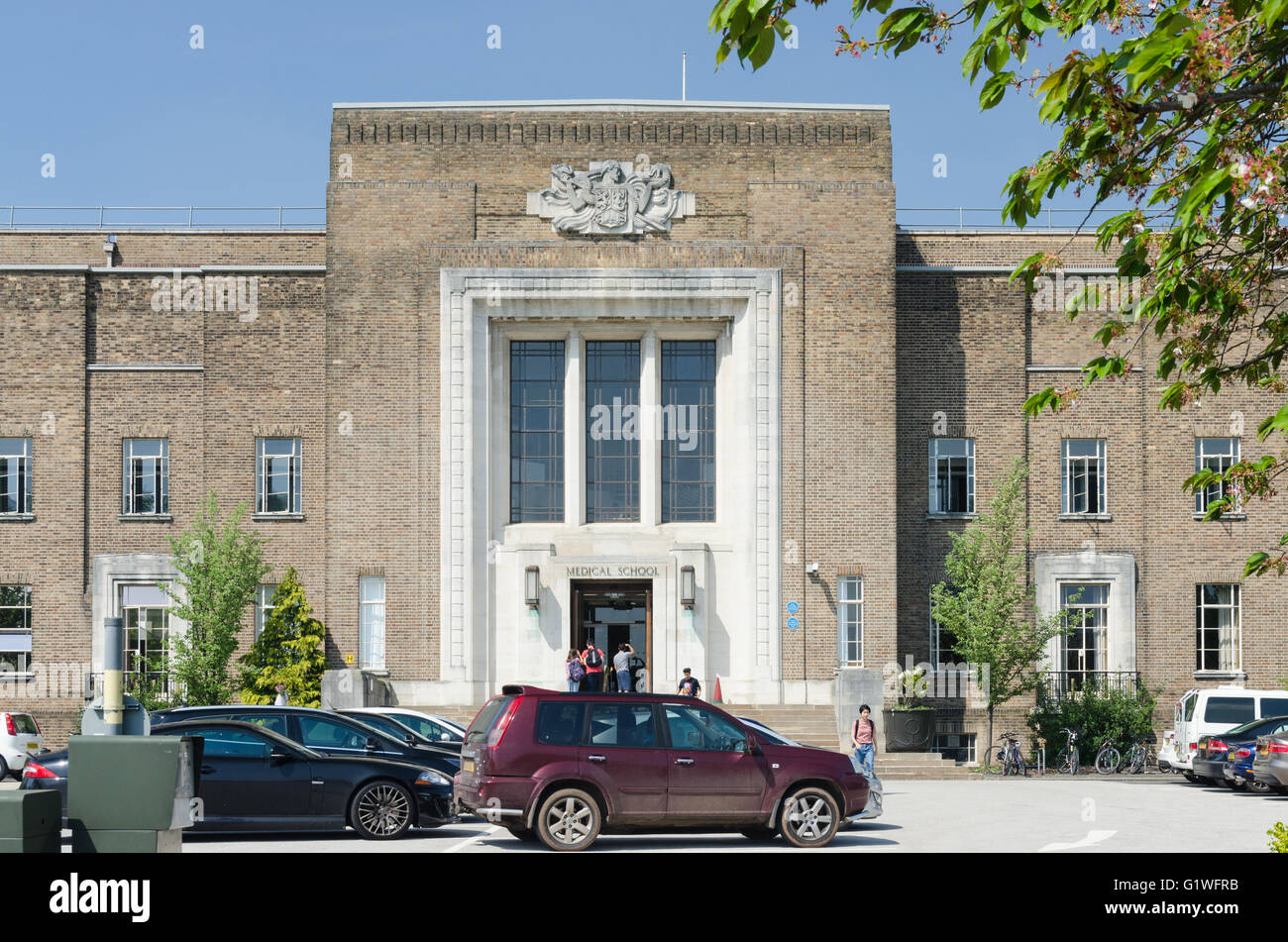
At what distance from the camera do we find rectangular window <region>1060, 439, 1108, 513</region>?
36.3 meters

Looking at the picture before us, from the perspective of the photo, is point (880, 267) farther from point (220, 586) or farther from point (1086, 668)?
point (220, 586)

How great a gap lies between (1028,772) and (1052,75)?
27615mm

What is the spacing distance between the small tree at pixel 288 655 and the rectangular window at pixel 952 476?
48.9ft

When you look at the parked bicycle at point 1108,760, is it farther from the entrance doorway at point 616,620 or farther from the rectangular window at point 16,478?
the rectangular window at point 16,478

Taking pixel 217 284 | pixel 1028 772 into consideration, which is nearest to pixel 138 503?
pixel 217 284

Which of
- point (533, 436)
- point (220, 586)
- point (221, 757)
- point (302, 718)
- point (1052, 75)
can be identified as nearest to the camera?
point (1052, 75)

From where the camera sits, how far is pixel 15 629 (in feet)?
116

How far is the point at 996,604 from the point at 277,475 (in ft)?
55.8

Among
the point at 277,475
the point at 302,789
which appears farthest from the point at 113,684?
the point at 277,475

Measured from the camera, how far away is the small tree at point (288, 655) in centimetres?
3225

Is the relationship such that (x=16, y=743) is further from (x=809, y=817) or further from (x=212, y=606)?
(x=809, y=817)

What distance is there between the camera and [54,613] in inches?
1393

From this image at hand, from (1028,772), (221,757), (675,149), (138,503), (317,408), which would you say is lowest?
(1028,772)

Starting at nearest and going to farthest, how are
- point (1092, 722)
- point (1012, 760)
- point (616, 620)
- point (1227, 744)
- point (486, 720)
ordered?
point (486, 720)
point (1227, 744)
point (1012, 760)
point (1092, 722)
point (616, 620)
